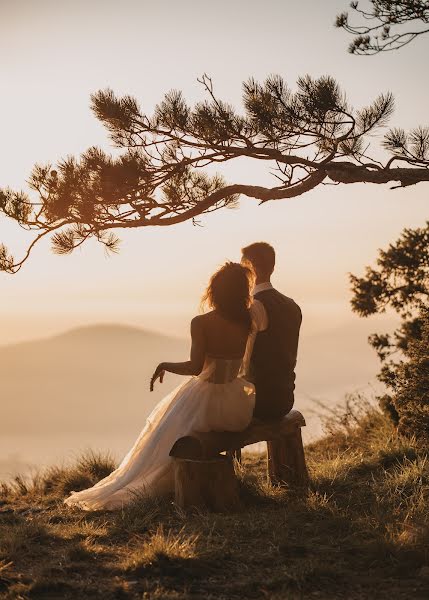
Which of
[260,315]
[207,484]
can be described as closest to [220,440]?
[207,484]

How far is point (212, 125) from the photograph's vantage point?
7031 millimetres

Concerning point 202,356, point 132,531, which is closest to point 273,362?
point 202,356

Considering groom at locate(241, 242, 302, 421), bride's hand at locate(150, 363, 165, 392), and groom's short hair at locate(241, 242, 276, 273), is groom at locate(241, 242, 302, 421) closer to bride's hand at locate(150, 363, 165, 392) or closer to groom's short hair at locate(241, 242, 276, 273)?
groom's short hair at locate(241, 242, 276, 273)

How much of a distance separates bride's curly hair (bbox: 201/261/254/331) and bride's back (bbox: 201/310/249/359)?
0.06 metres

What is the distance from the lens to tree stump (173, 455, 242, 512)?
580 centimetres

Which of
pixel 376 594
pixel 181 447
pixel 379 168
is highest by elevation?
pixel 379 168

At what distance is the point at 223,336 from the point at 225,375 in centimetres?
33

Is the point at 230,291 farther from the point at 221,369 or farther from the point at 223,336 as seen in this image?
the point at 221,369

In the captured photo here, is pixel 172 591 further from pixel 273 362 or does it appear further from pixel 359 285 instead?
pixel 359 285

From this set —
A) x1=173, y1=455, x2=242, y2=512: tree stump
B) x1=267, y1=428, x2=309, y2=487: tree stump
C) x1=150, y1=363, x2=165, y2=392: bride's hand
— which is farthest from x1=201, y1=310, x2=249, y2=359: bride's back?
x1=267, y1=428, x2=309, y2=487: tree stump

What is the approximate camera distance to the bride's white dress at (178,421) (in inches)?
237

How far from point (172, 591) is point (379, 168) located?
4167mm

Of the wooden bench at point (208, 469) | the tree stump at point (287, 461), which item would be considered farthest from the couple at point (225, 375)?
the tree stump at point (287, 461)

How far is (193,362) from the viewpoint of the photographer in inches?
231
